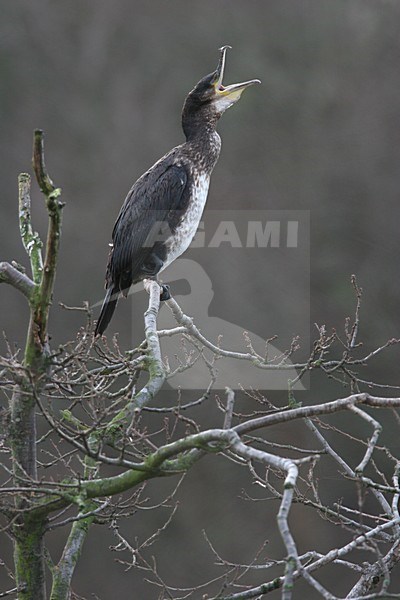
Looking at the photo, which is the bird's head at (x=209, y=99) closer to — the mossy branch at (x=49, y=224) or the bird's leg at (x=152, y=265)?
the bird's leg at (x=152, y=265)

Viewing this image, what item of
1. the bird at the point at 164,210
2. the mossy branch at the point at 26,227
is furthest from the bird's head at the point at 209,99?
the mossy branch at the point at 26,227

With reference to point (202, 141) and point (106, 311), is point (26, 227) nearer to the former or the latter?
point (106, 311)

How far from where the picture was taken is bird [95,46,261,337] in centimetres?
287

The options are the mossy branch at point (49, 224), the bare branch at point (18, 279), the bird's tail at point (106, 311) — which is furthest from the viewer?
the bird's tail at point (106, 311)

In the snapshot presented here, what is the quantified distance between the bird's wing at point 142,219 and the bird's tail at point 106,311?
6cm

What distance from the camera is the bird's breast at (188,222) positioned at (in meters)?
2.97

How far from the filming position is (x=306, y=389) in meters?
5.41

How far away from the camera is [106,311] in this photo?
2.73 m

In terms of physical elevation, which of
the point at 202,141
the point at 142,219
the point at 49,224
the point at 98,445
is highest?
the point at 202,141

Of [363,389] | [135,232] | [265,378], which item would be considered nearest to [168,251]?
[135,232]

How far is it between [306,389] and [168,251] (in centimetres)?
263

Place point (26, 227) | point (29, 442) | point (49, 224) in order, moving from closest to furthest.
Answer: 1. point (49, 224)
2. point (29, 442)
3. point (26, 227)

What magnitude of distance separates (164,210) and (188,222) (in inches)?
4.4

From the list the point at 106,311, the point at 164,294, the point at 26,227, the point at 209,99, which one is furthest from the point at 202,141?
the point at 26,227
